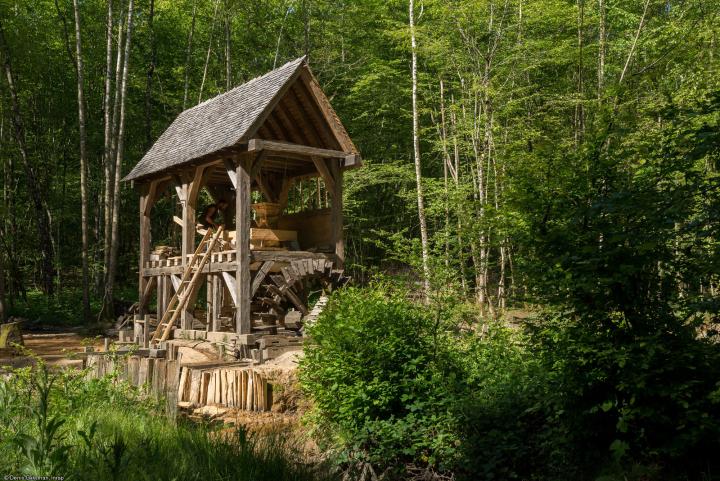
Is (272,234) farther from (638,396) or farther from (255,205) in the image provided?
(638,396)

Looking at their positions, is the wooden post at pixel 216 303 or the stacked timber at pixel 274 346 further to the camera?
the wooden post at pixel 216 303

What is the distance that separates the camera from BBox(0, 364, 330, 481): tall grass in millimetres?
3584

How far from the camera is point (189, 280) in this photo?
48.4 feet

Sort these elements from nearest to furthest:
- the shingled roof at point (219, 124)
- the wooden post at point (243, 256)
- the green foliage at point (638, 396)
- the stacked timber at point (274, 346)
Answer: the green foliage at point (638, 396)
the stacked timber at point (274, 346)
the wooden post at point (243, 256)
the shingled roof at point (219, 124)

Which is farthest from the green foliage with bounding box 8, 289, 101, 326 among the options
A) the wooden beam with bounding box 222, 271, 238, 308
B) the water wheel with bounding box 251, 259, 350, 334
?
the wooden beam with bounding box 222, 271, 238, 308

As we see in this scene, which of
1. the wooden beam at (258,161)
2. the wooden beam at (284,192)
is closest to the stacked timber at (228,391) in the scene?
the wooden beam at (258,161)

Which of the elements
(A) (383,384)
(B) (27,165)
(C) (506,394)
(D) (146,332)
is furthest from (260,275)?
(B) (27,165)

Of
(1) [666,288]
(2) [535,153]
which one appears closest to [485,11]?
(2) [535,153]

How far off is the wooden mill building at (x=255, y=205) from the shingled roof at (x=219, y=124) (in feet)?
0.10

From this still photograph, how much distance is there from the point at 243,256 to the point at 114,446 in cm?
954

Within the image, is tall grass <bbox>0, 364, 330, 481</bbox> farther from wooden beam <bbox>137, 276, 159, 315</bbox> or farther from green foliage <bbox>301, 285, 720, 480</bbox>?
wooden beam <bbox>137, 276, 159, 315</bbox>

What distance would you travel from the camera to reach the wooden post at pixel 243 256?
12648 mm

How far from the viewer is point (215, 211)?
17.1 metres

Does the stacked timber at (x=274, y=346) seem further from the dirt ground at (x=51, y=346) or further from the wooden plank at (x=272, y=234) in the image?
the dirt ground at (x=51, y=346)
